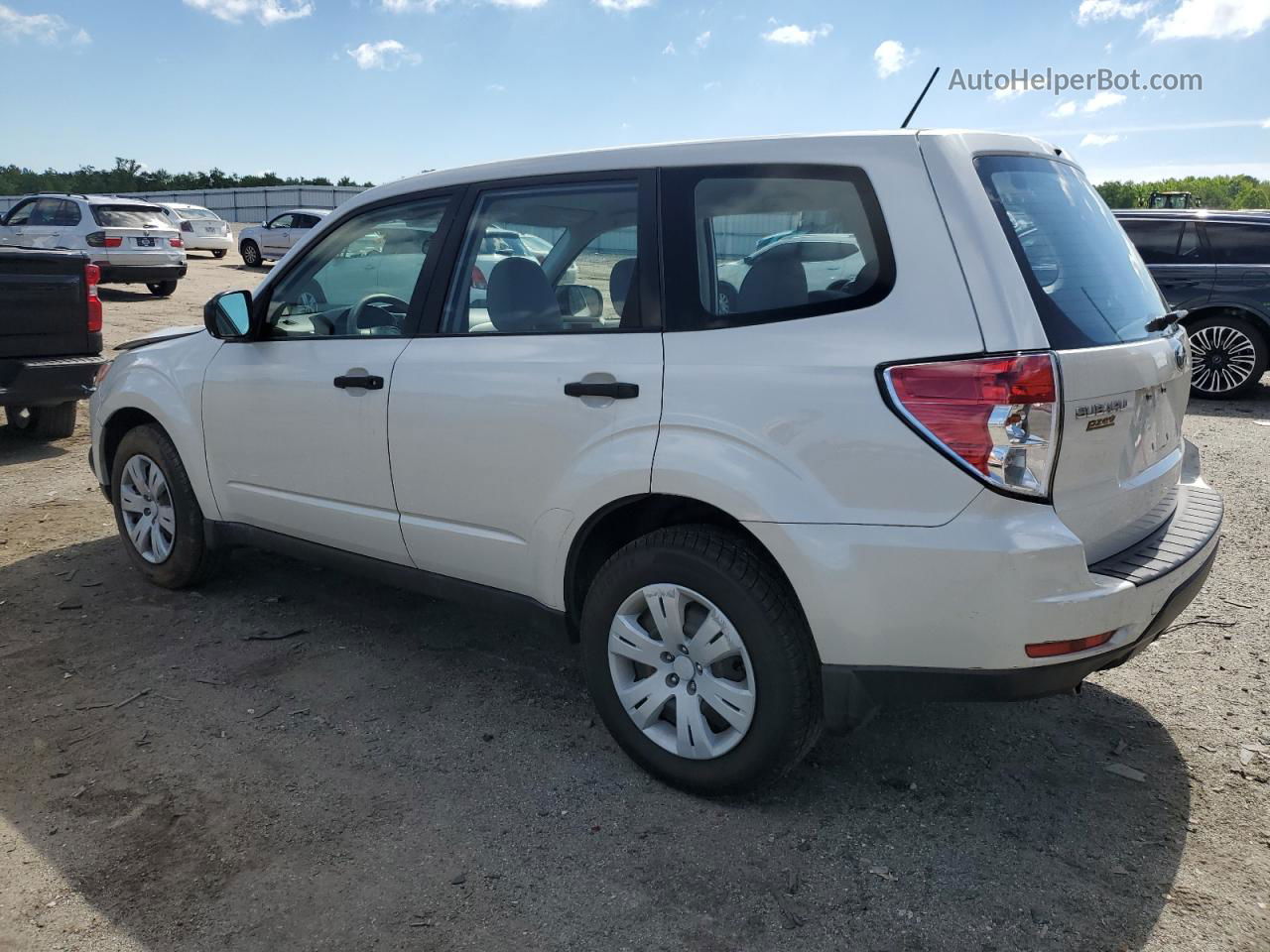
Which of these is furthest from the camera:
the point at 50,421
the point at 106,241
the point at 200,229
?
the point at 200,229

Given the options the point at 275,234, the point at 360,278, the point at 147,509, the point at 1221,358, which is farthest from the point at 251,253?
the point at 360,278

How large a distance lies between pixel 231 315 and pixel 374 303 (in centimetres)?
71

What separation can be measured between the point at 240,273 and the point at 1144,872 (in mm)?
26221

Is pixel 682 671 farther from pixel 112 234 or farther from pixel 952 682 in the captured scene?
pixel 112 234

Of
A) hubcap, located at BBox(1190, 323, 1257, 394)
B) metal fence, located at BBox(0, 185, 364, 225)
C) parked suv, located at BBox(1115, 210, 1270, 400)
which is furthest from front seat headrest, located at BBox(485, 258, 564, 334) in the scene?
metal fence, located at BBox(0, 185, 364, 225)

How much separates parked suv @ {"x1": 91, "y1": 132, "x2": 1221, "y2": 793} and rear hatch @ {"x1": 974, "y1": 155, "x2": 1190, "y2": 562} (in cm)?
1

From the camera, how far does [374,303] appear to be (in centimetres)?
399

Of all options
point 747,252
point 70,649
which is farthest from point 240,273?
point 747,252

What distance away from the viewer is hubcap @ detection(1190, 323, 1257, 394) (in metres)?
10.2

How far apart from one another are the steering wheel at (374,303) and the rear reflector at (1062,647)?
2.44 metres

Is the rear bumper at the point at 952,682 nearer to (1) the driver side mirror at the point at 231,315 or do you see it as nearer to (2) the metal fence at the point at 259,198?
(1) the driver side mirror at the point at 231,315

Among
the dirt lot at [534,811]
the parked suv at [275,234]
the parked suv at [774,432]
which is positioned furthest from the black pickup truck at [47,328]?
the parked suv at [275,234]

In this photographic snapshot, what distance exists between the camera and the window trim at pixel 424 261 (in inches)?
147

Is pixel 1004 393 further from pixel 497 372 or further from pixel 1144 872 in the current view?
pixel 497 372
